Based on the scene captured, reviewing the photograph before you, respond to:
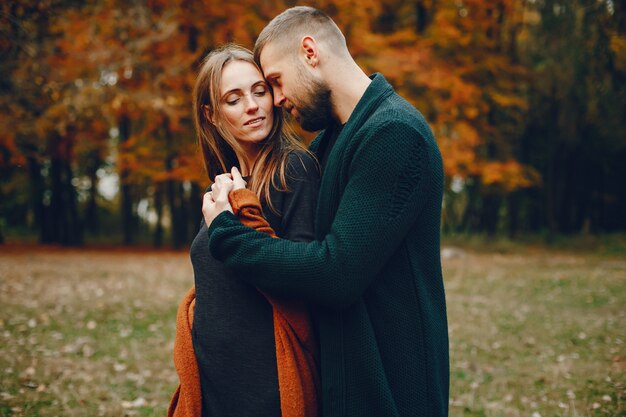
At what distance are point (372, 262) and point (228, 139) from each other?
90 cm

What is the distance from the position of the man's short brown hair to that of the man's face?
37mm

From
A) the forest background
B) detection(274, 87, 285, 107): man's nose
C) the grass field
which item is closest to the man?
detection(274, 87, 285, 107): man's nose

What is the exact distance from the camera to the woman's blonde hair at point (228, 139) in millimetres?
2079

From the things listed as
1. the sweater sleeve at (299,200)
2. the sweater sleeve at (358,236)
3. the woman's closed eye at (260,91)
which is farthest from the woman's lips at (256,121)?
the sweater sleeve at (358,236)

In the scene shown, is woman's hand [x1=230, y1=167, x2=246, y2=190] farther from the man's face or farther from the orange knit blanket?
the man's face

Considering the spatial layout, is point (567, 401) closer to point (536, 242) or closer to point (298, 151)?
point (298, 151)

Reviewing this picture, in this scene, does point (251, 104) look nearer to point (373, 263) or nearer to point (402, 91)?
point (373, 263)

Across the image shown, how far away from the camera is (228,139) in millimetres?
2293

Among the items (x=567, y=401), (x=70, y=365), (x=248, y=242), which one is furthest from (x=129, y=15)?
(x=248, y=242)

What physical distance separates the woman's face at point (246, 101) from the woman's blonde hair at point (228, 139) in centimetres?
3

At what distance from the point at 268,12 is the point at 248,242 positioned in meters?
15.2

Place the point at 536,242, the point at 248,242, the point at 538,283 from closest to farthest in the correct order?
1. the point at 248,242
2. the point at 538,283
3. the point at 536,242

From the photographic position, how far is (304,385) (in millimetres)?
1868

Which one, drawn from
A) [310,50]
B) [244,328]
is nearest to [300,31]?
[310,50]
